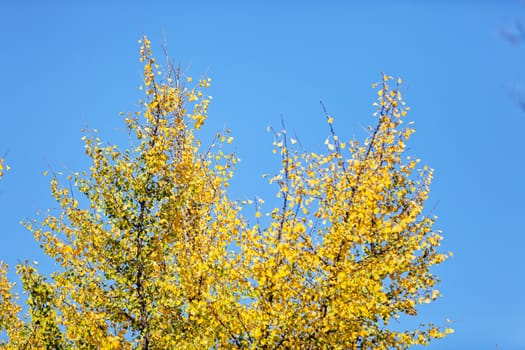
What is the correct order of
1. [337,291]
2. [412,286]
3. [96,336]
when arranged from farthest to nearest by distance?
[412,286], [96,336], [337,291]

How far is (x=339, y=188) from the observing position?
15.0 m

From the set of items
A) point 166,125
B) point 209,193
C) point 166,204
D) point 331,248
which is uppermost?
point 166,125

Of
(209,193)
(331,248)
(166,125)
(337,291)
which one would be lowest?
(337,291)

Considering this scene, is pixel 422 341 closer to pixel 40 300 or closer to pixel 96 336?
pixel 96 336

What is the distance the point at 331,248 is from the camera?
13.6 metres

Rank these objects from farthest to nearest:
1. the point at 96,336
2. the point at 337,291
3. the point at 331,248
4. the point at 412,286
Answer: the point at 412,286 < the point at 96,336 < the point at 331,248 < the point at 337,291

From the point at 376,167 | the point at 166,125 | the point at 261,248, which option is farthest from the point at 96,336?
the point at 376,167

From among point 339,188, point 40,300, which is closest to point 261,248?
point 339,188

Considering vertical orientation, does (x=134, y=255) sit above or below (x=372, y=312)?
above

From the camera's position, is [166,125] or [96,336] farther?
[166,125]

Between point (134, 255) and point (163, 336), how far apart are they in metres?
1.89

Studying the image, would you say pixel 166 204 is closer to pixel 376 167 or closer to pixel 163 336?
pixel 163 336

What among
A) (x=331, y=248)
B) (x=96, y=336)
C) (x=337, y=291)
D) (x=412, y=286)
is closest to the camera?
(x=337, y=291)

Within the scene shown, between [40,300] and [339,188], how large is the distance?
24.1ft
